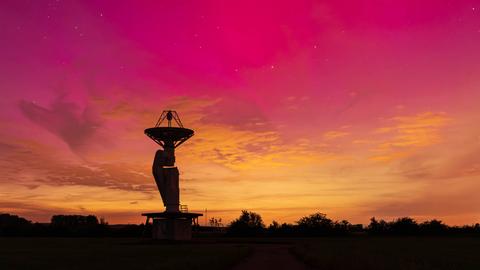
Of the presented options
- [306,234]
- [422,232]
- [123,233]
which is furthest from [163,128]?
[422,232]

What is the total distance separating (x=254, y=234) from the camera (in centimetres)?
16475

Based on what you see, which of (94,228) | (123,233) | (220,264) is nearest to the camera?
(220,264)

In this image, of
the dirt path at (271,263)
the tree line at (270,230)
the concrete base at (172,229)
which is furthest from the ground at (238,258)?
the tree line at (270,230)

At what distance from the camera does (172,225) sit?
344 feet

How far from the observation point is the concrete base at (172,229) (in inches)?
4126

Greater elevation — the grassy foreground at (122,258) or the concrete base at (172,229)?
the concrete base at (172,229)

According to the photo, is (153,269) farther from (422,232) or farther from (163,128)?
(422,232)

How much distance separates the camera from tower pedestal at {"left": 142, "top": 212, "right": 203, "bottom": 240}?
343 ft

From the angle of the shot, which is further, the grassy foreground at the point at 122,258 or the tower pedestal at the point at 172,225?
the tower pedestal at the point at 172,225

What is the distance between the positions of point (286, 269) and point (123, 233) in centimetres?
11706

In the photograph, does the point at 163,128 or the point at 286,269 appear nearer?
the point at 286,269

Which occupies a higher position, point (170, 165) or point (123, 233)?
point (170, 165)

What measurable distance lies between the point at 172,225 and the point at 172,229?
819 mm

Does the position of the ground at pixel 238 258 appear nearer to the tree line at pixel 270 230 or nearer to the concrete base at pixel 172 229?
the concrete base at pixel 172 229
